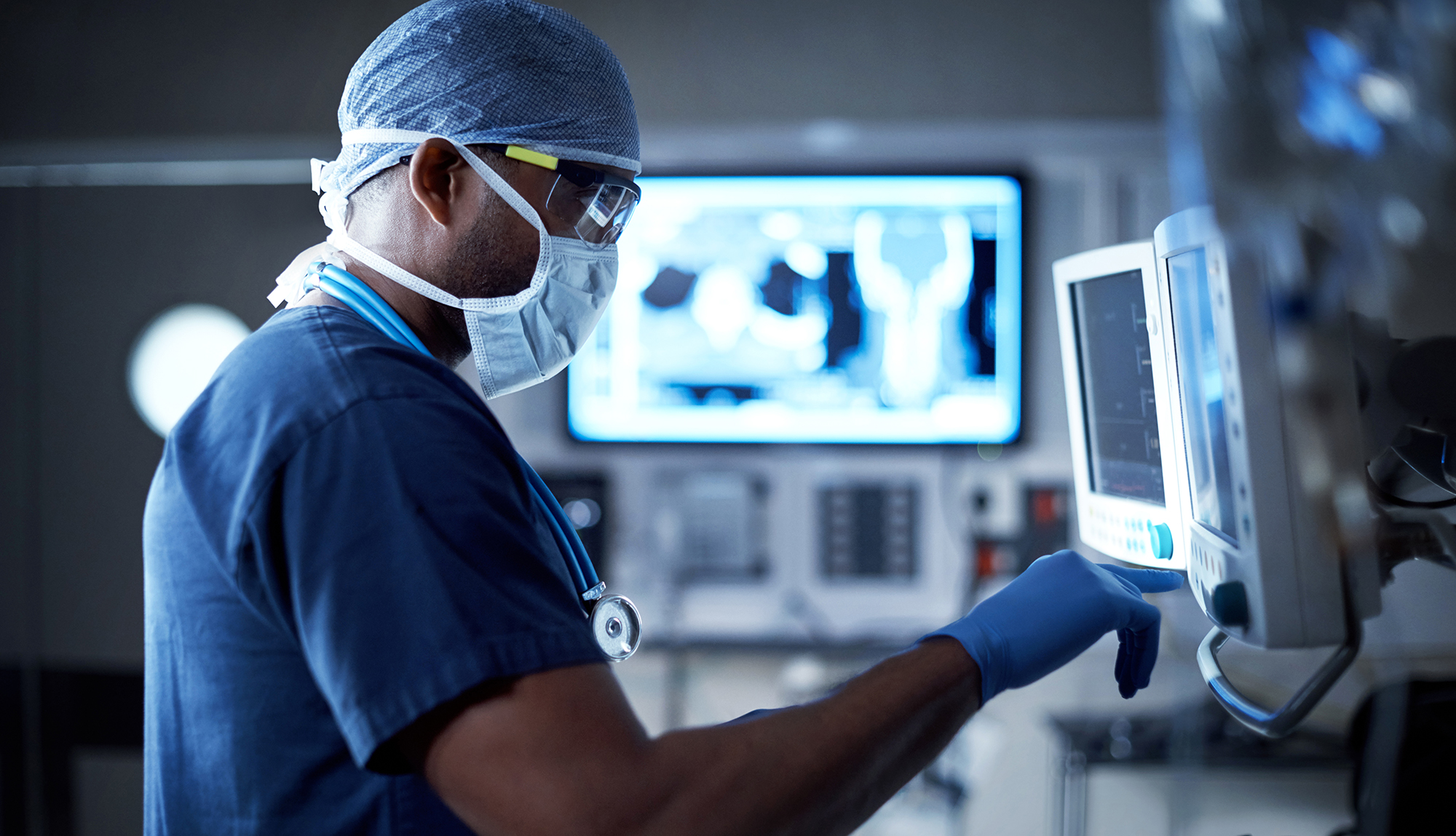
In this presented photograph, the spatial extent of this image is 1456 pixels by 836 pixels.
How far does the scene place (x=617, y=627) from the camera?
89 centimetres

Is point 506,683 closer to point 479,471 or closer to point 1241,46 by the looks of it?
point 479,471

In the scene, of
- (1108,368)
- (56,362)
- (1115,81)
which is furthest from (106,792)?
(1115,81)

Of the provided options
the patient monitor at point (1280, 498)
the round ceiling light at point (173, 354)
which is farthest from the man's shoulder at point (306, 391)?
the round ceiling light at point (173, 354)

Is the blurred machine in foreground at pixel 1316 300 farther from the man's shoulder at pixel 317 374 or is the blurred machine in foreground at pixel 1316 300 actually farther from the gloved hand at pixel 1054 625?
the man's shoulder at pixel 317 374

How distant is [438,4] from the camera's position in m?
0.91

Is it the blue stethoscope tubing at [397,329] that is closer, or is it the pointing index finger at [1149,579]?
the blue stethoscope tubing at [397,329]

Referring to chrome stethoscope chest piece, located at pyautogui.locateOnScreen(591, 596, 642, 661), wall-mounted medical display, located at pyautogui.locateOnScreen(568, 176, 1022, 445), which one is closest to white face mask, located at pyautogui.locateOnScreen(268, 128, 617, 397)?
chrome stethoscope chest piece, located at pyautogui.locateOnScreen(591, 596, 642, 661)

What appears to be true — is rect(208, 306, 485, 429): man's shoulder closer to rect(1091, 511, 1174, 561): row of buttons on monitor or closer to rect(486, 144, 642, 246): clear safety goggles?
rect(486, 144, 642, 246): clear safety goggles

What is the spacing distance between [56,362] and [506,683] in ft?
7.86

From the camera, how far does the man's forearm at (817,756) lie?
1.92ft

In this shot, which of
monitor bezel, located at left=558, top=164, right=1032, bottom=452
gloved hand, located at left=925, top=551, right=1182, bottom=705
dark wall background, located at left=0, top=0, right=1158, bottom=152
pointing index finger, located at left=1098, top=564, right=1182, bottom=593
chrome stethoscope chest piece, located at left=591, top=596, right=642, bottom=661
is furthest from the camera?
monitor bezel, located at left=558, top=164, right=1032, bottom=452

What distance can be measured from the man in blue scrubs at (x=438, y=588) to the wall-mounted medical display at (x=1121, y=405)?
11 cm

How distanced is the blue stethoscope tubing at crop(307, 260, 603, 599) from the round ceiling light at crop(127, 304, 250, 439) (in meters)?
1.78

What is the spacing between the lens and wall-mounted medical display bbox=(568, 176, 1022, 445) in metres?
2.34
